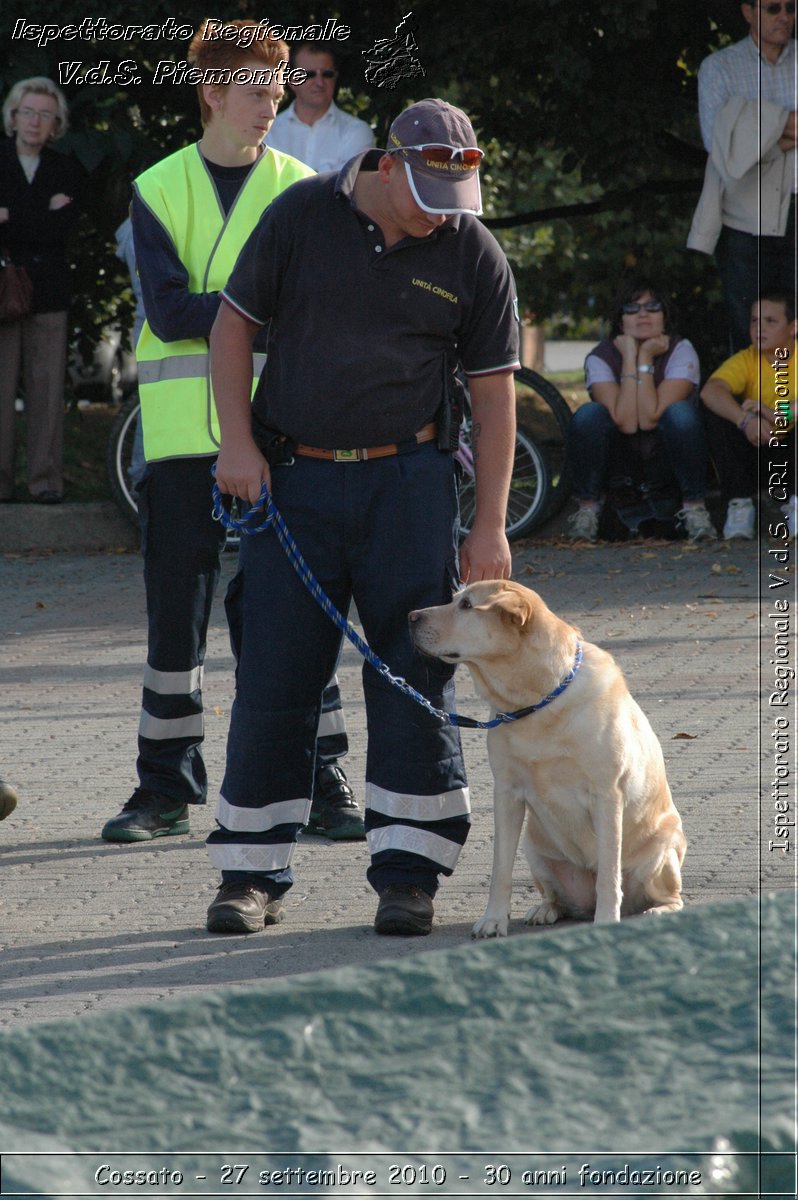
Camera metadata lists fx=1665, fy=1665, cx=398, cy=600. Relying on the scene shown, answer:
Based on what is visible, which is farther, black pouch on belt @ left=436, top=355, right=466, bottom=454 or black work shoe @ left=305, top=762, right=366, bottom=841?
black work shoe @ left=305, top=762, right=366, bottom=841

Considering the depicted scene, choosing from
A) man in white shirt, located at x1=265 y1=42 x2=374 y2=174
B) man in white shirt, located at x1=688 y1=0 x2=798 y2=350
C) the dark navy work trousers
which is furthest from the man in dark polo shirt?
man in white shirt, located at x1=688 y1=0 x2=798 y2=350

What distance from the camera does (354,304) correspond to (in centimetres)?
431

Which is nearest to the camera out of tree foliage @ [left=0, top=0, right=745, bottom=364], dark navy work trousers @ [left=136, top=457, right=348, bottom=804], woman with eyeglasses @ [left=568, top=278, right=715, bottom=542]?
dark navy work trousers @ [left=136, top=457, right=348, bottom=804]

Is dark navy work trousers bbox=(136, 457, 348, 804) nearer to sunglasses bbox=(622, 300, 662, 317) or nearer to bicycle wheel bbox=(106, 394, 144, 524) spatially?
bicycle wheel bbox=(106, 394, 144, 524)

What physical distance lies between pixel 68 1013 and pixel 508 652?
4.65ft

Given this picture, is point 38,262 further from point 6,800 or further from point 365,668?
point 365,668

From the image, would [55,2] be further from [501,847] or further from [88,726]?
[501,847]

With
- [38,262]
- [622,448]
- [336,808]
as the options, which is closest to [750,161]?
[622,448]

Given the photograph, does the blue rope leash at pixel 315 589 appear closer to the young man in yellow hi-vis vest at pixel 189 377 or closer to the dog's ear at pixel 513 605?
the dog's ear at pixel 513 605

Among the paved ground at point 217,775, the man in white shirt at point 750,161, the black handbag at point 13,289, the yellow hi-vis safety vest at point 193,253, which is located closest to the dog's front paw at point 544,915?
the paved ground at point 217,775

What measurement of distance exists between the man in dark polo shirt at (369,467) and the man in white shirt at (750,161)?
6.84 meters

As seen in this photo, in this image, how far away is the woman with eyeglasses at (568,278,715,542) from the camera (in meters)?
11.2

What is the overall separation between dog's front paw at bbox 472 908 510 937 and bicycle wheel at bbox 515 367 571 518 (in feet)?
22.7

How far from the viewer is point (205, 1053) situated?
1.10 metres
